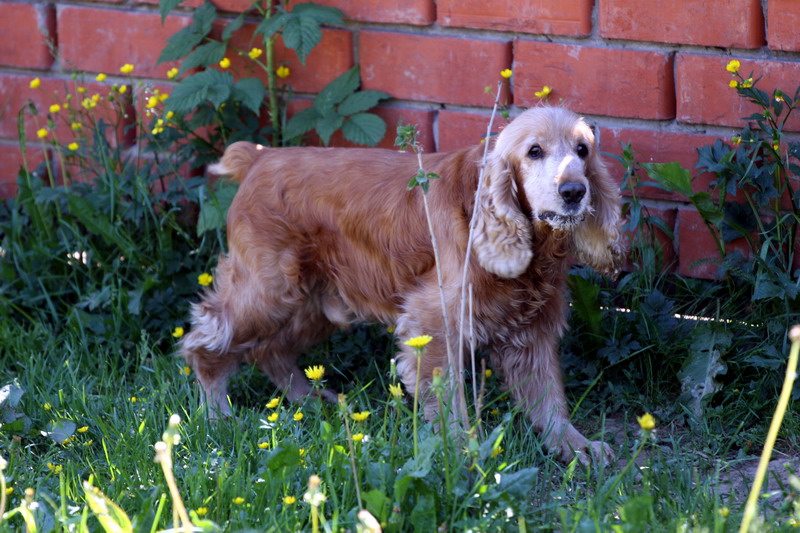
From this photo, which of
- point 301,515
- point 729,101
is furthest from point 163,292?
point 729,101

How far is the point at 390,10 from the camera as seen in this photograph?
342 centimetres

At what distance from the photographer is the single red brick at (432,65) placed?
3.34 metres

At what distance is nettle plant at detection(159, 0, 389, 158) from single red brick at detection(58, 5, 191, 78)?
0.17 m

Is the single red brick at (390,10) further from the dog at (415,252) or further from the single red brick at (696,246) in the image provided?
the single red brick at (696,246)

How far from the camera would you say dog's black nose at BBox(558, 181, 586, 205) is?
2502 mm

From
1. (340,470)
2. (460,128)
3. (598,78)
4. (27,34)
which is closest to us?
(340,470)

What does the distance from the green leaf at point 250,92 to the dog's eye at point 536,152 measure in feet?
3.85

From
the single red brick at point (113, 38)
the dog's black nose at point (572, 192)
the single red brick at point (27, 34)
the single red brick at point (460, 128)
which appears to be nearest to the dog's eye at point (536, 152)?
the dog's black nose at point (572, 192)

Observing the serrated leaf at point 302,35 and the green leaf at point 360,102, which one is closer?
the serrated leaf at point 302,35

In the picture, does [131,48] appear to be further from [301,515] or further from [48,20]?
[301,515]

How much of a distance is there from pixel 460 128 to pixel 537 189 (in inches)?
33.9

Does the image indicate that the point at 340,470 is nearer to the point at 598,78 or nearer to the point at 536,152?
the point at 536,152

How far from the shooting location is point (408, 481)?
2.04 m

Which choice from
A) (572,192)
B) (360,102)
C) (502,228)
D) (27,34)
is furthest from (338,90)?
(27,34)
